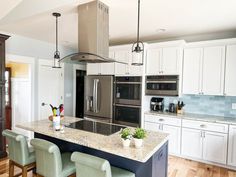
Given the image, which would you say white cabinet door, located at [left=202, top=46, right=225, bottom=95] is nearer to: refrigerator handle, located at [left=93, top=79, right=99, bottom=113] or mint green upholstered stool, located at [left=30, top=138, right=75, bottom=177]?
refrigerator handle, located at [left=93, top=79, right=99, bottom=113]

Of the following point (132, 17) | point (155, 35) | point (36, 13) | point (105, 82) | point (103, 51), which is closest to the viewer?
point (103, 51)

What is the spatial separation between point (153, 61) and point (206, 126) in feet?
5.54

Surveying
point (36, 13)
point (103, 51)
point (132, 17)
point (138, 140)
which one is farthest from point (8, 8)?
point (138, 140)

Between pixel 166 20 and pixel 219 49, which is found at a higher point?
pixel 166 20

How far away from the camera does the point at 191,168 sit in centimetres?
313

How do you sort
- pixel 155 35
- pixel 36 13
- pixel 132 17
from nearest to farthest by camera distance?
pixel 36 13 → pixel 132 17 → pixel 155 35

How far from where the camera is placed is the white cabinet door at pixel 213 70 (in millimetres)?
3295

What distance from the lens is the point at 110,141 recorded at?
1.89 m

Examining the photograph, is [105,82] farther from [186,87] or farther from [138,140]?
[138,140]

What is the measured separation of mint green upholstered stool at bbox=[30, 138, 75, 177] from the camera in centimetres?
176

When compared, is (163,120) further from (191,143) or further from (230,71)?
(230,71)

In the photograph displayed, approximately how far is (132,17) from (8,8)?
2.04m

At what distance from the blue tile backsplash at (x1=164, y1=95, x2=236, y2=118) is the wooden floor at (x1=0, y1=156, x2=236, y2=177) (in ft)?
3.56

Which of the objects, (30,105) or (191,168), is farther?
(30,105)
